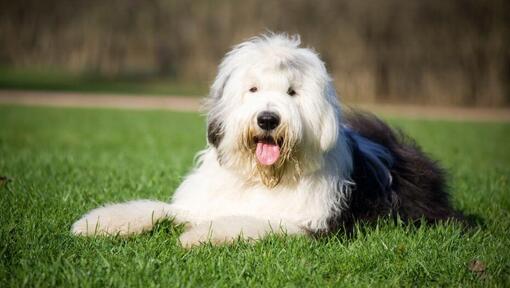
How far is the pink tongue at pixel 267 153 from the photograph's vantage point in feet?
14.4

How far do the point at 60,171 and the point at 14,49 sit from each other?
84.7 feet

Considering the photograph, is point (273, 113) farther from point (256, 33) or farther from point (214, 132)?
point (256, 33)

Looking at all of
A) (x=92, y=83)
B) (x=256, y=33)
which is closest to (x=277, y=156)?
(x=256, y=33)

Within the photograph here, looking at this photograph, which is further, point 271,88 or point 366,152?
point 366,152

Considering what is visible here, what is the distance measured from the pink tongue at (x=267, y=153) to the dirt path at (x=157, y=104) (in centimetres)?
1709

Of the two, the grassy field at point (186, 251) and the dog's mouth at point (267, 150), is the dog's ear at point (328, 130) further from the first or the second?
the grassy field at point (186, 251)

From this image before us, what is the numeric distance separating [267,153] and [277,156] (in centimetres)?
8

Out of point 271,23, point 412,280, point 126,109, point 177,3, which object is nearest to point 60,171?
point 412,280

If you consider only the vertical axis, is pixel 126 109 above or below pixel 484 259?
below

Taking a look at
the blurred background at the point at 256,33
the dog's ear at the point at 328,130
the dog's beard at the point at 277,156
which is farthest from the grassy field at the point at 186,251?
the blurred background at the point at 256,33

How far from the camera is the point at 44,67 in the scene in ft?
99.9

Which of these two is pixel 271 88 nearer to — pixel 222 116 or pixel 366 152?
pixel 222 116

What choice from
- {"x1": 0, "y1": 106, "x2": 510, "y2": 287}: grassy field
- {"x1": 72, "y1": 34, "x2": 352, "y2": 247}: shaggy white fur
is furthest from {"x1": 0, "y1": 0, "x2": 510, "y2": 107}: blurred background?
{"x1": 72, "y1": 34, "x2": 352, "y2": 247}: shaggy white fur

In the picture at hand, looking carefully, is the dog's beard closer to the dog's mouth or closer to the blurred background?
the dog's mouth
